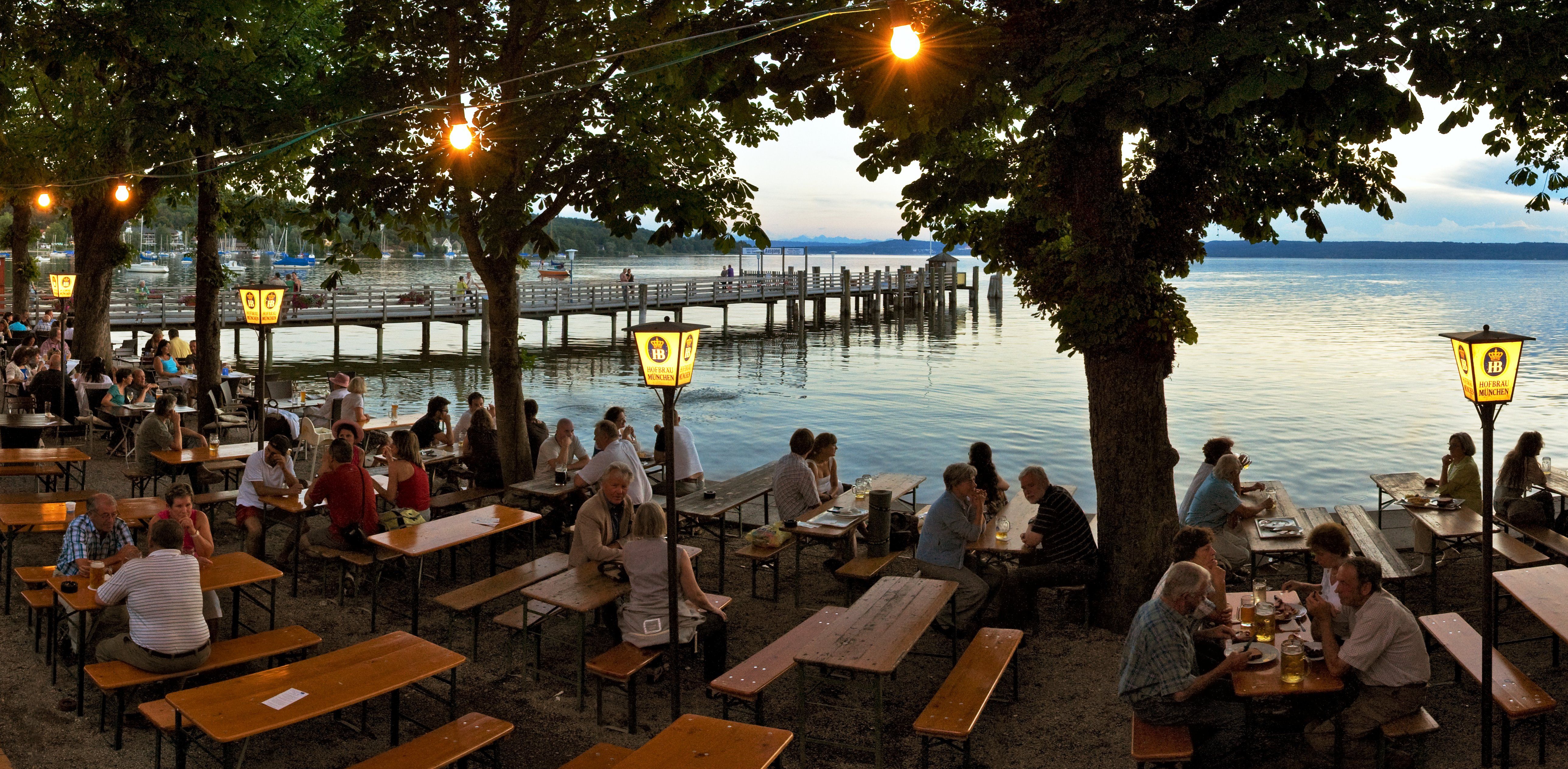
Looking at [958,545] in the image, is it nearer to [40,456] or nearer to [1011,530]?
[1011,530]

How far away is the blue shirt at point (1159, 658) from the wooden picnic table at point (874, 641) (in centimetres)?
108

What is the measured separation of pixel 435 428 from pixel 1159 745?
868 centimetres

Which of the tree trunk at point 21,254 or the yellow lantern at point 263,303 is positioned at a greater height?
the tree trunk at point 21,254

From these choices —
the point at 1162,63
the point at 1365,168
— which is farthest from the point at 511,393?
the point at 1365,168

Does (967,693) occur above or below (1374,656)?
below

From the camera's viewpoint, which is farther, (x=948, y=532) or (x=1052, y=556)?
(x=1052, y=556)

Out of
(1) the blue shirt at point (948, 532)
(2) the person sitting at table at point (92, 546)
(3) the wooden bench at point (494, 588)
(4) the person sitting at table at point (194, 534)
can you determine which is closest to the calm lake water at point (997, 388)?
(1) the blue shirt at point (948, 532)

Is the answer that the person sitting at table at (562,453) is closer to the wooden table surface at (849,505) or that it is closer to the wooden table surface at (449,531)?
the wooden table surface at (449,531)

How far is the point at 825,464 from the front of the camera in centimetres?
943

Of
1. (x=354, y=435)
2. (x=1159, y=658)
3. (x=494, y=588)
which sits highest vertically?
(x=354, y=435)

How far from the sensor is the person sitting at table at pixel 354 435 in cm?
791

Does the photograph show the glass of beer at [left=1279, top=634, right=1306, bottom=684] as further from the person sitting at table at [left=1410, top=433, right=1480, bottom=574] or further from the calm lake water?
the calm lake water

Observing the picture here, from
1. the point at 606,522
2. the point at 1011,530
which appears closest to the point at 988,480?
the point at 1011,530

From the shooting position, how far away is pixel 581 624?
6090 millimetres
